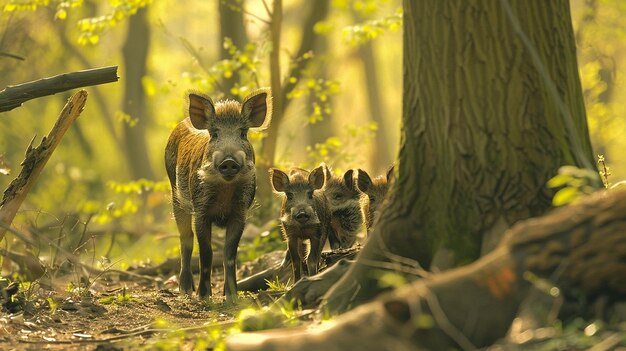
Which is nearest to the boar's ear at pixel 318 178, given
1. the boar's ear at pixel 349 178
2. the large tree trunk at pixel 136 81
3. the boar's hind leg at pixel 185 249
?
the boar's ear at pixel 349 178

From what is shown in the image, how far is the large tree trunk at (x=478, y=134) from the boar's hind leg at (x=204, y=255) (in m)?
3.29

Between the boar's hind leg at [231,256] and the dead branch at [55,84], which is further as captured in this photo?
the boar's hind leg at [231,256]

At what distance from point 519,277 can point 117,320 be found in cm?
406

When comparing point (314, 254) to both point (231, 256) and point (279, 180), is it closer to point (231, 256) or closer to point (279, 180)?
point (231, 256)

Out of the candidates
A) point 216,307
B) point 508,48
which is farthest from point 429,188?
point 216,307

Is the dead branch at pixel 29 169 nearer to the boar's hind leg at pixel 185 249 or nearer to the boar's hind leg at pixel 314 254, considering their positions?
the boar's hind leg at pixel 185 249

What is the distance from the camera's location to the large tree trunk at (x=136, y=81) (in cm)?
3002

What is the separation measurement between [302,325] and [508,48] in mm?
2240

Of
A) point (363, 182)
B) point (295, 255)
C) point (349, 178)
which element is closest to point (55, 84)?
point (295, 255)

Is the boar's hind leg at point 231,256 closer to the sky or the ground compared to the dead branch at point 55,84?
closer to the ground

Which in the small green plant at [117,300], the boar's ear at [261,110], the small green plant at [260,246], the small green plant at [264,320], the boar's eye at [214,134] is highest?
the boar's ear at [261,110]

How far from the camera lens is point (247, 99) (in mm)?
10148

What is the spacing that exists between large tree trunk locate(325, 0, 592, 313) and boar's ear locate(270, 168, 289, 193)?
13.8 ft

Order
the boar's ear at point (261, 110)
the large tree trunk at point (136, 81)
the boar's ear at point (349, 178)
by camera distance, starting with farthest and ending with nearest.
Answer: the large tree trunk at point (136, 81), the boar's ear at point (349, 178), the boar's ear at point (261, 110)
